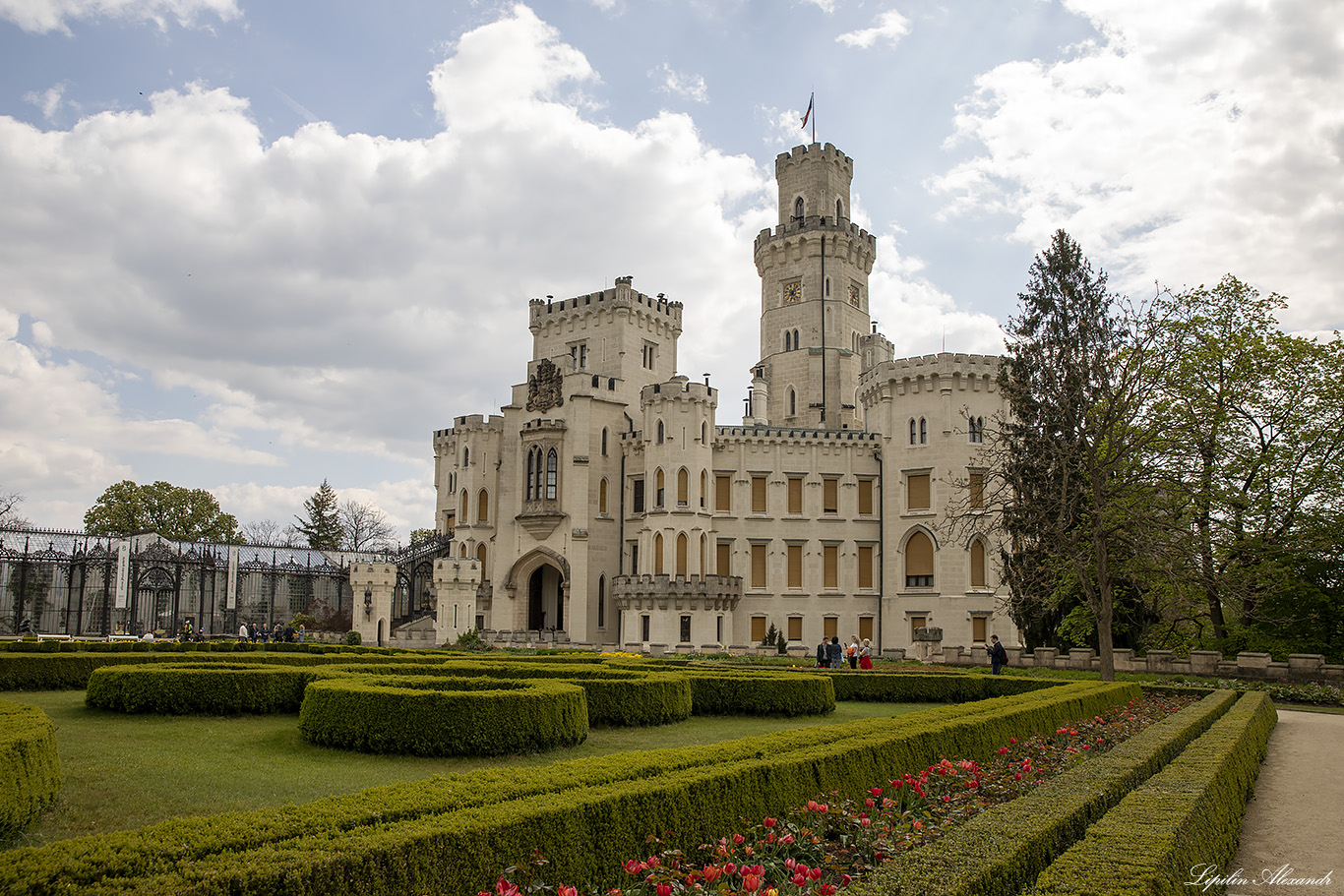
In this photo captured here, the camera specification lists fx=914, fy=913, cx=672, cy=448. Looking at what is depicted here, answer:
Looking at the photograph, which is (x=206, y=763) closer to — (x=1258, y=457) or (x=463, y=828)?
(x=463, y=828)

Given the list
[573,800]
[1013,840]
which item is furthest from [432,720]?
[1013,840]

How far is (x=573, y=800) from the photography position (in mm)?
6859

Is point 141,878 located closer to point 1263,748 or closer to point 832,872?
point 832,872

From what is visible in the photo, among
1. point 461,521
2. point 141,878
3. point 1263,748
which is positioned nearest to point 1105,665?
point 1263,748

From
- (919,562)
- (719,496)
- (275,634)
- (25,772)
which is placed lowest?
(275,634)

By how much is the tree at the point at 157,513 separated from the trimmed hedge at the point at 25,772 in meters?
68.1

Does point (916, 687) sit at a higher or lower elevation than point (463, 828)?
lower

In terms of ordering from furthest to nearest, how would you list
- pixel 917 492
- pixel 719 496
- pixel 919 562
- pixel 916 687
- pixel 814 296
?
pixel 814 296 < pixel 719 496 < pixel 917 492 < pixel 919 562 < pixel 916 687

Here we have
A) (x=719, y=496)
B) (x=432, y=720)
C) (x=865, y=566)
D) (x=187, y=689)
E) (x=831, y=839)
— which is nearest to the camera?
(x=831, y=839)

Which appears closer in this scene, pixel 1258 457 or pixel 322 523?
pixel 1258 457

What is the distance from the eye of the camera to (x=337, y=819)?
6.06m

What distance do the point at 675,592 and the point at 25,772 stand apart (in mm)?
38524

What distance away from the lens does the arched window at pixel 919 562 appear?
45750 millimetres

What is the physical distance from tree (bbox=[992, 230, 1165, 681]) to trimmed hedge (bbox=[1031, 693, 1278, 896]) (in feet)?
45.0
